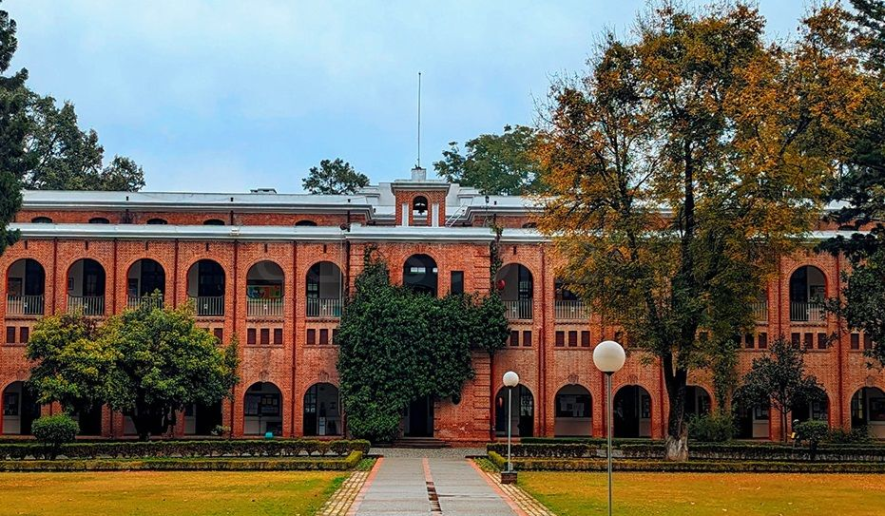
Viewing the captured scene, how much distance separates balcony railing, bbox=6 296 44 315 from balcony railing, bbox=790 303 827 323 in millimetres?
31752

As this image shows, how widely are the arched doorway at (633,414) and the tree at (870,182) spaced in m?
12.7

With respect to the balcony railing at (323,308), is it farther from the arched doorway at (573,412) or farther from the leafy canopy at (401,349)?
the arched doorway at (573,412)

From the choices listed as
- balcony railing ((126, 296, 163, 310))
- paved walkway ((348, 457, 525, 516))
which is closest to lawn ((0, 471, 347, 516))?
paved walkway ((348, 457, 525, 516))

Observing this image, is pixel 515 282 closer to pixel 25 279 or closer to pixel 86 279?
pixel 86 279

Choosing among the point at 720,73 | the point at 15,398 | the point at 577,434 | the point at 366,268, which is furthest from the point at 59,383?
the point at 720,73

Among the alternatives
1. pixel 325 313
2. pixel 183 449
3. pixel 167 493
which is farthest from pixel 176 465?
pixel 325 313

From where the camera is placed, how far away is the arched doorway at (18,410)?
157ft

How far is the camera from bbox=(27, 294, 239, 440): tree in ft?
137

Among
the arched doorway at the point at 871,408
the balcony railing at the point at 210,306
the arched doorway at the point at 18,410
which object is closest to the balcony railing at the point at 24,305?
the arched doorway at the point at 18,410

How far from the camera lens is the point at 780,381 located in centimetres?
4638

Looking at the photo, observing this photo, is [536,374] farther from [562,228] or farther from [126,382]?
[126,382]

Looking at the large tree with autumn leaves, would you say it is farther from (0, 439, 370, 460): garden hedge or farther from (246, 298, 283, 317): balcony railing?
(246, 298, 283, 317): balcony railing

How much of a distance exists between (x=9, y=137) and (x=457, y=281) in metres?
20.9

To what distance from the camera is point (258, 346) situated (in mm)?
48031
